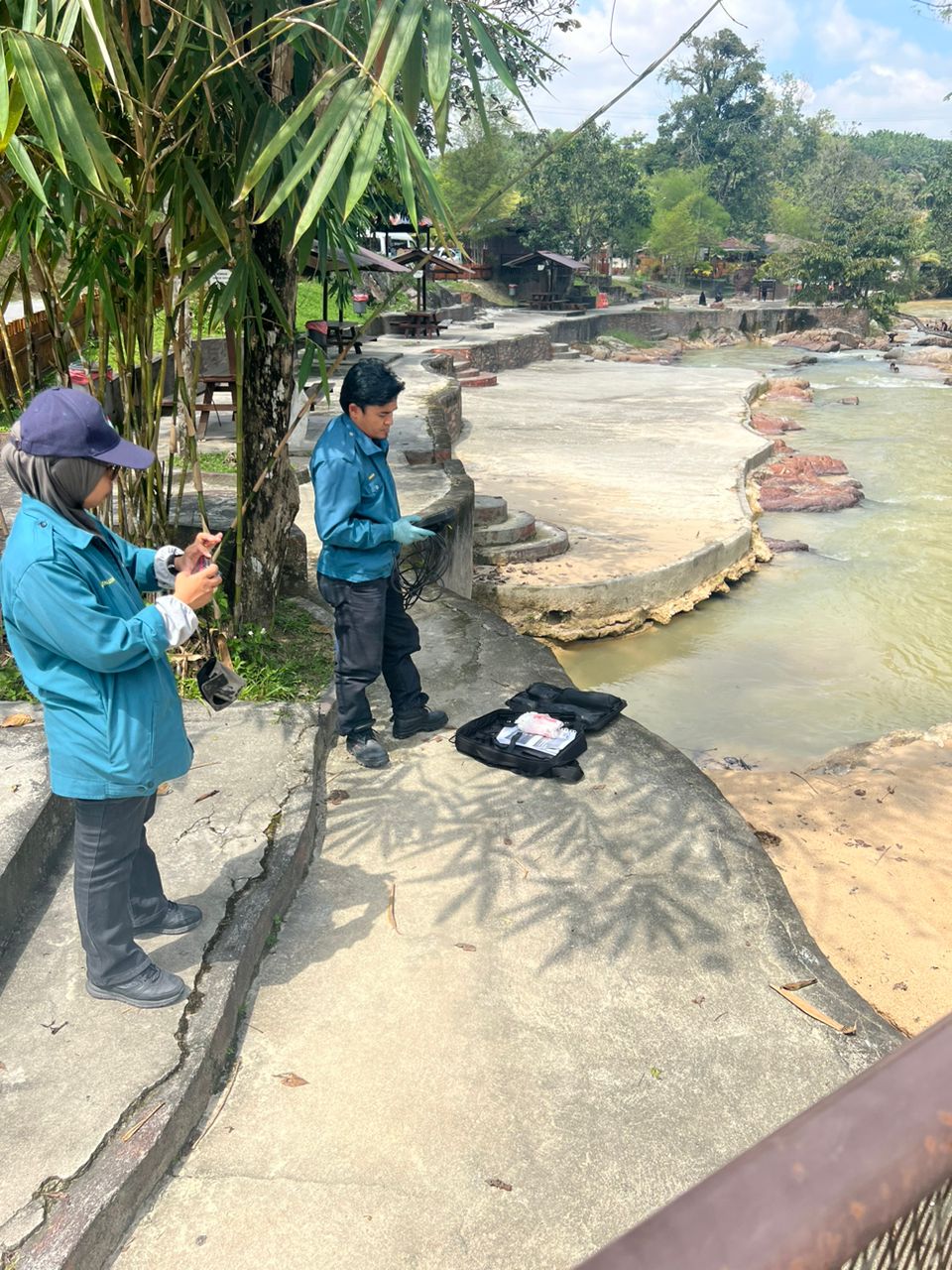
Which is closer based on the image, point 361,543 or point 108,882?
point 108,882

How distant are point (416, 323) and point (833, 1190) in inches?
970

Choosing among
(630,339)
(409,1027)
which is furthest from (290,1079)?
(630,339)

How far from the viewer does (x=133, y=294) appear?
3.84m

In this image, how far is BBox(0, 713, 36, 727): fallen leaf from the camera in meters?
3.79

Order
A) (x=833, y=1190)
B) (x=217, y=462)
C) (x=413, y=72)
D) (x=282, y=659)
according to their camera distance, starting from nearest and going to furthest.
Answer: (x=833, y=1190) < (x=413, y=72) < (x=282, y=659) < (x=217, y=462)

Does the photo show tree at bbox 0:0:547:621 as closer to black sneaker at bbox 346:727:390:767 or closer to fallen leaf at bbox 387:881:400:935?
black sneaker at bbox 346:727:390:767

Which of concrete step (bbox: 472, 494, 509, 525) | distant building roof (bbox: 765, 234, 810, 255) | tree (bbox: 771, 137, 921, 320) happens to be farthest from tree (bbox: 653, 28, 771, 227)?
concrete step (bbox: 472, 494, 509, 525)

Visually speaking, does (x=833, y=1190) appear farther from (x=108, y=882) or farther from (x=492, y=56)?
(x=492, y=56)

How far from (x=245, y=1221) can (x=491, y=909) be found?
1.34m

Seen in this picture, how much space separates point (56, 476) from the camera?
2293 millimetres

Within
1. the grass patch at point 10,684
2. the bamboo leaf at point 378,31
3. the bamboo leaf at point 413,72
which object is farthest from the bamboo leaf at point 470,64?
the grass patch at point 10,684

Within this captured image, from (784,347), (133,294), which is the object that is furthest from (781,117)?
(133,294)

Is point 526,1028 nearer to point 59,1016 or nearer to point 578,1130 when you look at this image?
point 578,1130

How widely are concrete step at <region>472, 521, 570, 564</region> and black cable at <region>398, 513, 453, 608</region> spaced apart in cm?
175
